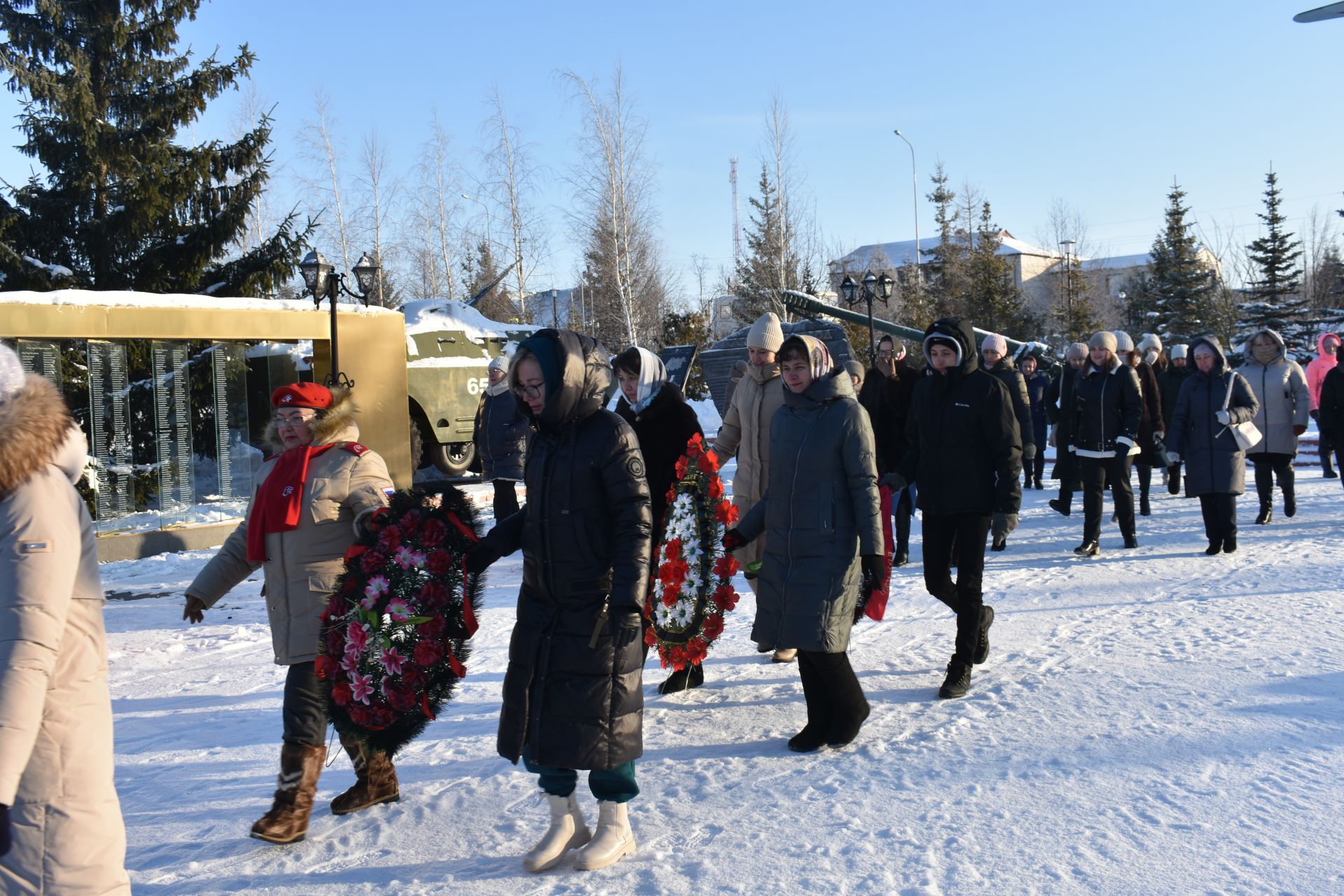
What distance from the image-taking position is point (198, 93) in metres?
19.2

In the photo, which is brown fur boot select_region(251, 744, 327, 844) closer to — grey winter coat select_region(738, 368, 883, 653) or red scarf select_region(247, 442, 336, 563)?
red scarf select_region(247, 442, 336, 563)

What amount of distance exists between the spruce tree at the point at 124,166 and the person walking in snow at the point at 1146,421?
14.7m

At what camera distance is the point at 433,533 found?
3.78 m

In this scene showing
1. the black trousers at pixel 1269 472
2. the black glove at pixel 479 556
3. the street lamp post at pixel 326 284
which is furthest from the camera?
the street lamp post at pixel 326 284

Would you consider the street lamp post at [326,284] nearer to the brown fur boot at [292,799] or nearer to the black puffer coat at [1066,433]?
the black puffer coat at [1066,433]

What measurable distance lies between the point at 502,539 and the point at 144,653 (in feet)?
14.6

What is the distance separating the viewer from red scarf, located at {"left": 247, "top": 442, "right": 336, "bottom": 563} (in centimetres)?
389

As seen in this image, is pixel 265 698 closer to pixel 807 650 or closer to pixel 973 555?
pixel 807 650

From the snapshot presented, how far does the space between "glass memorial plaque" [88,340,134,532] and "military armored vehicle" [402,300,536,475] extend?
5405 millimetres

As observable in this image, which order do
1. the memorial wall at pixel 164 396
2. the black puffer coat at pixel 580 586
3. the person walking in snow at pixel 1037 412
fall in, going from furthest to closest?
1. the person walking in snow at pixel 1037 412
2. the memorial wall at pixel 164 396
3. the black puffer coat at pixel 580 586

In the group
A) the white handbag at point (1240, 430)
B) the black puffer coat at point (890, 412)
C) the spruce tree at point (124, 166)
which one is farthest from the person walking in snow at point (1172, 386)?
the spruce tree at point (124, 166)

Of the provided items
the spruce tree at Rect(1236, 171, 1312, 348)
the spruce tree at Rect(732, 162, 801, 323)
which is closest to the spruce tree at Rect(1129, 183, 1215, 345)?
the spruce tree at Rect(1236, 171, 1312, 348)

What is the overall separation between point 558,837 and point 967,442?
115 inches

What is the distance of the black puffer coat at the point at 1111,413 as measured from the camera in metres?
9.06
